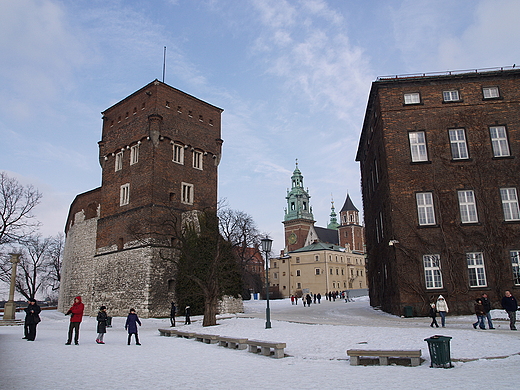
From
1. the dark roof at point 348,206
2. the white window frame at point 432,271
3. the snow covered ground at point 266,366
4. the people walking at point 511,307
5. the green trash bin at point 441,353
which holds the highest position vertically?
the dark roof at point 348,206

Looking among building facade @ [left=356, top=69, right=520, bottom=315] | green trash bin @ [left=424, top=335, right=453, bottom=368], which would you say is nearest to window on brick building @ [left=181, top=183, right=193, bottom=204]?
building facade @ [left=356, top=69, right=520, bottom=315]

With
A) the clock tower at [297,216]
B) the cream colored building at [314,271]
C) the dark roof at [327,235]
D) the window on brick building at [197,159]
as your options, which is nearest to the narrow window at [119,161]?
the window on brick building at [197,159]

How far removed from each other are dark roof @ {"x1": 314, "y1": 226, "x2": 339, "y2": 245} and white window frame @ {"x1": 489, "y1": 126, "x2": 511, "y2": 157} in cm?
9139

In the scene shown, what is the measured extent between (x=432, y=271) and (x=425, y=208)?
3.59 m

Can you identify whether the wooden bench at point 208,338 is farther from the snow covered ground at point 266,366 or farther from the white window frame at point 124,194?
the white window frame at point 124,194

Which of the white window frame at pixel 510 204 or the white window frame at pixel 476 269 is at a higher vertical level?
the white window frame at pixel 510 204

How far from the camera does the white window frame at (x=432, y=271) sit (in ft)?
75.1

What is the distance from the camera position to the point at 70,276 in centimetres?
4491

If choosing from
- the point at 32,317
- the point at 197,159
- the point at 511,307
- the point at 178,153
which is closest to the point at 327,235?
the point at 197,159

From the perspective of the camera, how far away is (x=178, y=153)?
37.9 meters

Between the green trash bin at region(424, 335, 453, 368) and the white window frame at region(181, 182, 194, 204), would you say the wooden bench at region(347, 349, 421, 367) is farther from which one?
the white window frame at region(181, 182, 194, 204)

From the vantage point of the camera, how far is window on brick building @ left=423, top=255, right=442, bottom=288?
22.9m

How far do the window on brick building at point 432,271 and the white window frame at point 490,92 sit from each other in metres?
10.4

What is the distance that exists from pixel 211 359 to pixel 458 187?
60.5 feet
